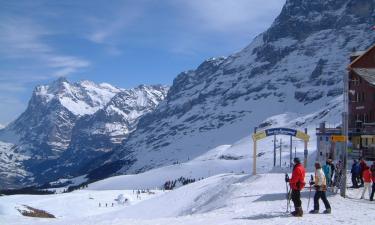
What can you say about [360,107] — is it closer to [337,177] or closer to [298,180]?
[337,177]

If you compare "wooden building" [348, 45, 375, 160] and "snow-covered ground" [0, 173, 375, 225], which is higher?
"wooden building" [348, 45, 375, 160]

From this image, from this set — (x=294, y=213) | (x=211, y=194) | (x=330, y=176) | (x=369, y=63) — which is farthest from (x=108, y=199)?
(x=294, y=213)

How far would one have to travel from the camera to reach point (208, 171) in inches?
7844

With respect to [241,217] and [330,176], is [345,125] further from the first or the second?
[241,217]

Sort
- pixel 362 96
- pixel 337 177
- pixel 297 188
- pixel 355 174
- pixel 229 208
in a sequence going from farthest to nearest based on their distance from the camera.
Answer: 1. pixel 362 96
2. pixel 355 174
3. pixel 337 177
4. pixel 229 208
5. pixel 297 188

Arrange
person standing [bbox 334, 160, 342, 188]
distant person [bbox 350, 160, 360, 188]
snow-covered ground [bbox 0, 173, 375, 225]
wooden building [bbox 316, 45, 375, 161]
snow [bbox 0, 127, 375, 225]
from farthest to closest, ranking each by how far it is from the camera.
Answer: wooden building [bbox 316, 45, 375, 161]
distant person [bbox 350, 160, 360, 188]
person standing [bbox 334, 160, 342, 188]
snow [bbox 0, 127, 375, 225]
snow-covered ground [bbox 0, 173, 375, 225]

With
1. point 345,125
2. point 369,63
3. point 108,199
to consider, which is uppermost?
point 369,63

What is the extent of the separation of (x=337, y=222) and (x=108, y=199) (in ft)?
290

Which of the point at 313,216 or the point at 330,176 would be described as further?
the point at 330,176

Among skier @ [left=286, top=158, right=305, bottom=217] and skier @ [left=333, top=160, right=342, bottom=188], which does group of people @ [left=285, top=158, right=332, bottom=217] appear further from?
skier @ [left=333, top=160, right=342, bottom=188]

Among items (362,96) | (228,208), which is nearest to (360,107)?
(362,96)

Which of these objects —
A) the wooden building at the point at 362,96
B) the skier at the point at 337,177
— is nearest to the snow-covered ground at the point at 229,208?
the skier at the point at 337,177

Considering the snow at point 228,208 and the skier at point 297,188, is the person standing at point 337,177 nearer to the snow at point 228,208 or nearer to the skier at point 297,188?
the snow at point 228,208

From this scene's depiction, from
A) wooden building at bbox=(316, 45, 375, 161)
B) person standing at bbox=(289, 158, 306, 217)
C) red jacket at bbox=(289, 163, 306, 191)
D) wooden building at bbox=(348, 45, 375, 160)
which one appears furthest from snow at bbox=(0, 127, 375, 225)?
wooden building at bbox=(348, 45, 375, 160)
